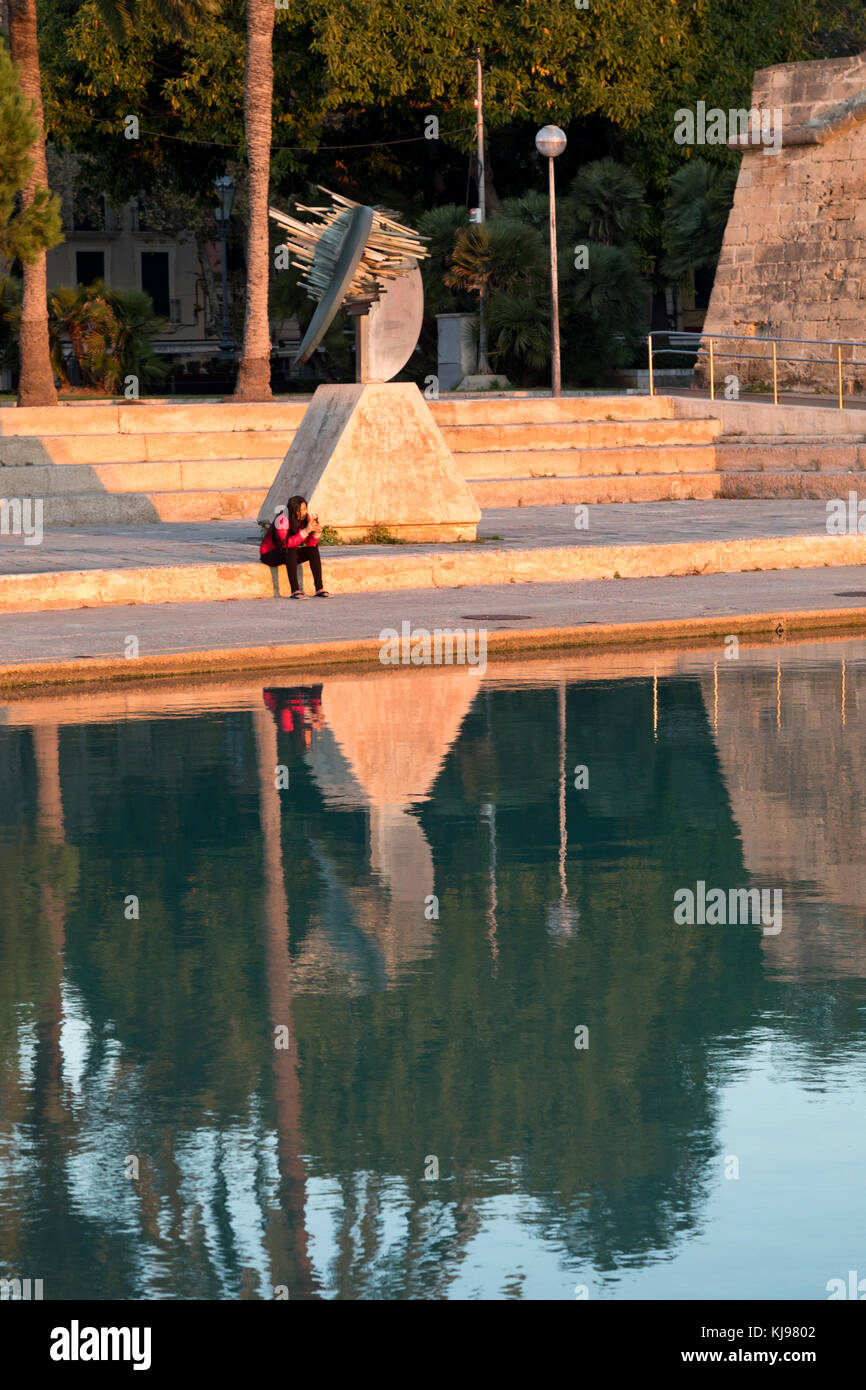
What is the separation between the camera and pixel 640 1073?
5844 millimetres

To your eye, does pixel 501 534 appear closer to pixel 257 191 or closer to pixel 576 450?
pixel 576 450

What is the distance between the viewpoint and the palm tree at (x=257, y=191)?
31609mm

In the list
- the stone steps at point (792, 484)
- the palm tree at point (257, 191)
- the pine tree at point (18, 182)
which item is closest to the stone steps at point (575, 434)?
the stone steps at point (792, 484)

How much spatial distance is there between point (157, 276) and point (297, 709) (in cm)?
5837

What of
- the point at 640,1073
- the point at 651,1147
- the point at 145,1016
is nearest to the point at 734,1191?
the point at 651,1147

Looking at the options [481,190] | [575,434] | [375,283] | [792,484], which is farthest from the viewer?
[481,190]

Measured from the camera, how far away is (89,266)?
225ft

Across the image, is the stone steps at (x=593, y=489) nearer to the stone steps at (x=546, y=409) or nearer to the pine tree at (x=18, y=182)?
the stone steps at (x=546, y=409)

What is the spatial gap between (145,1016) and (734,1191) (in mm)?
2223

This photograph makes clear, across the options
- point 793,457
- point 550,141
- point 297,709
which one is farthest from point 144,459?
point 297,709

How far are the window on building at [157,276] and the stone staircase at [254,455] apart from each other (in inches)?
1577
